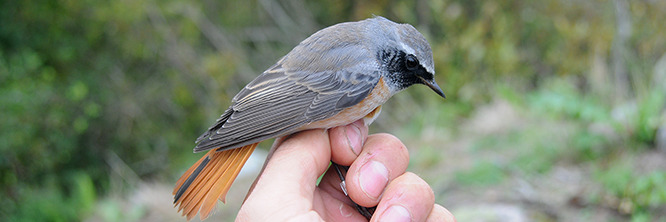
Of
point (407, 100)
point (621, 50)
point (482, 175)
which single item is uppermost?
point (407, 100)

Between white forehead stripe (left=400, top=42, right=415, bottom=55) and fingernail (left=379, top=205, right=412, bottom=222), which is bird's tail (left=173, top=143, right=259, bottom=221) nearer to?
fingernail (left=379, top=205, right=412, bottom=222)

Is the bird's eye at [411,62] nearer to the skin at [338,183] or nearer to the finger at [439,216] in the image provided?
the skin at [338,183]

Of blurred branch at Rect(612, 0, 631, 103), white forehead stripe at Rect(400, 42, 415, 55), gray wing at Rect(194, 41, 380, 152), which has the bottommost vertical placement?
blurred branch at Rect(612, 0, 631, 103)

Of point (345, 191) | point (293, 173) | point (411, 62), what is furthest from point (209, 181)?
point (411, 62)

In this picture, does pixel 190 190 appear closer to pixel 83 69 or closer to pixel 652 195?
pixel 652 195

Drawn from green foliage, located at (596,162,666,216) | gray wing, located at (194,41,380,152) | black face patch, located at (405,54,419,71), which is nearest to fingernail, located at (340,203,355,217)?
gray wing, located at (194,41,380,152)

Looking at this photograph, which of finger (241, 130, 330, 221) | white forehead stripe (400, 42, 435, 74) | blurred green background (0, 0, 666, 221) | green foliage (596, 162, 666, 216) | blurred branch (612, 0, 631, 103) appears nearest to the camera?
finger (241, 130, 330, 221)

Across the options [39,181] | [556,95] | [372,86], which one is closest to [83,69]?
[39,181]

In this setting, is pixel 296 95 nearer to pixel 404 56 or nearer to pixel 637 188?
pixel 404 56
